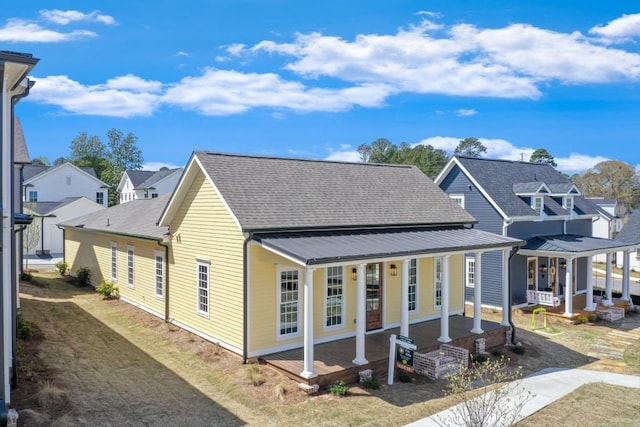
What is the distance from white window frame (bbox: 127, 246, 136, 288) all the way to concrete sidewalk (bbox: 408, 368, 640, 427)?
14.0m

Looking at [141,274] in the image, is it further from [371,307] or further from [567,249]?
[567,249]

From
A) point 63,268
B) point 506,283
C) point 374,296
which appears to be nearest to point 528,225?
point 506,283

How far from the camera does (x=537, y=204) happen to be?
81.3 feet

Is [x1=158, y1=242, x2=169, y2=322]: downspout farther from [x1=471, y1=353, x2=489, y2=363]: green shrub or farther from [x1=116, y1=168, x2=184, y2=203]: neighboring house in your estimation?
[x1=116, y1=168, x2=184, y2=203]: neighboring house

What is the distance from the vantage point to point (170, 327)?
16312 mm

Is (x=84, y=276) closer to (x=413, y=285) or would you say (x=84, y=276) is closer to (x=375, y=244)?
(x=413, y=285)

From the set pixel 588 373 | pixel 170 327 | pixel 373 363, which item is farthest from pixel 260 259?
pixel 588 373

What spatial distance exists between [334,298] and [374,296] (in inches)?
71.3

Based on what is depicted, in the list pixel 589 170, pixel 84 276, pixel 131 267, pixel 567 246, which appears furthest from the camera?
pixel 589 170

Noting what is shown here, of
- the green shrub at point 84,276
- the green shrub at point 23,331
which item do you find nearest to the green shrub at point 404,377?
the green shrub at point 23,331

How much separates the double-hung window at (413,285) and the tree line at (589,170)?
59.5 m

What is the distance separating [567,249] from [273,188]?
573 inches

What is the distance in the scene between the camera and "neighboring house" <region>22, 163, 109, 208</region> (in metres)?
44.8

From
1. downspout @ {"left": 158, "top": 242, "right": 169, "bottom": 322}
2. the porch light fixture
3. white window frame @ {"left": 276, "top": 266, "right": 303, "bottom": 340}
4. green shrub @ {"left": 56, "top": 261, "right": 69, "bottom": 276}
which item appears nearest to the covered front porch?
the porch light fixture
